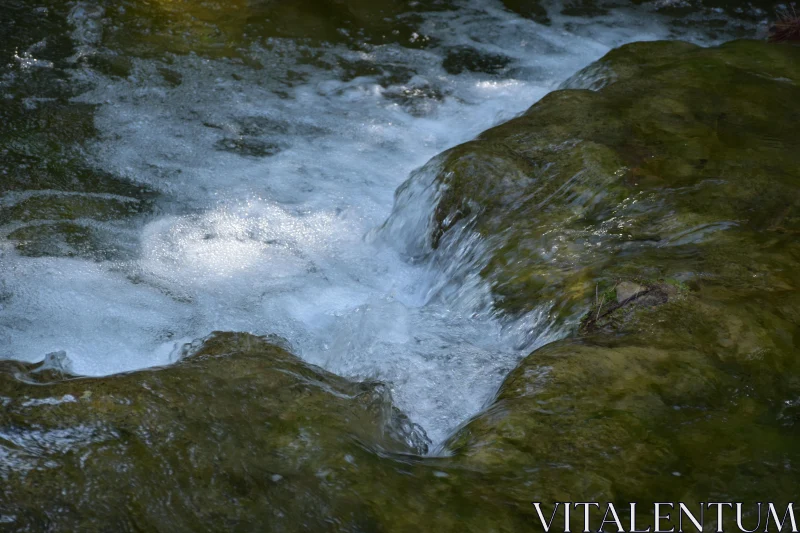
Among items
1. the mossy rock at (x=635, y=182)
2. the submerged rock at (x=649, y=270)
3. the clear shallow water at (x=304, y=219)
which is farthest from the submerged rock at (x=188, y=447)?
the mossy rock at (x=635, y=182)

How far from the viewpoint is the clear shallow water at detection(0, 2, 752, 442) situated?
4371 millimetres

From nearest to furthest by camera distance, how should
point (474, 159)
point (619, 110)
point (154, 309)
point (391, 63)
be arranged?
point (154, 309) → point (474, 159) → point (619, 110) → point (391, 63)

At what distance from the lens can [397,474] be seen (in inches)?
114

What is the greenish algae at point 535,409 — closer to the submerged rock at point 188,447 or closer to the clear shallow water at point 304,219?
the submerged rock at point 188,447

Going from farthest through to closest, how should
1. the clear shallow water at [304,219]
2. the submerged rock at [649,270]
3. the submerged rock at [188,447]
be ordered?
the clear shallow water at [304,219] → the submerged rock at [649,270] → the submerged rock at [188,447]

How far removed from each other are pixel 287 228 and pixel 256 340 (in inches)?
80.5

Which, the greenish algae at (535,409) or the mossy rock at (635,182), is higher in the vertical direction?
the mossy rock at (635,182)

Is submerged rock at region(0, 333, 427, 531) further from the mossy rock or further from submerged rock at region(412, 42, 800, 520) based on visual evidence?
the mossy rock

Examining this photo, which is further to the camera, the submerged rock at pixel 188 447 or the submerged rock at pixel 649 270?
the submerged rock at pixel 649 270

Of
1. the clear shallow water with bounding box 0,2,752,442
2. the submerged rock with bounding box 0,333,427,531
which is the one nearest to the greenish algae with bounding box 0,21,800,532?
the submerged rock with bounding box 0,333,427,531

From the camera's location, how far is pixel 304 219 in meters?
5.89

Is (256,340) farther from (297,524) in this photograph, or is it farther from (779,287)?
(779,287)

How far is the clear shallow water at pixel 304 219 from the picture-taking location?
437 cm

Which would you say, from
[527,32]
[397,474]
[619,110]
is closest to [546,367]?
[397,474]
